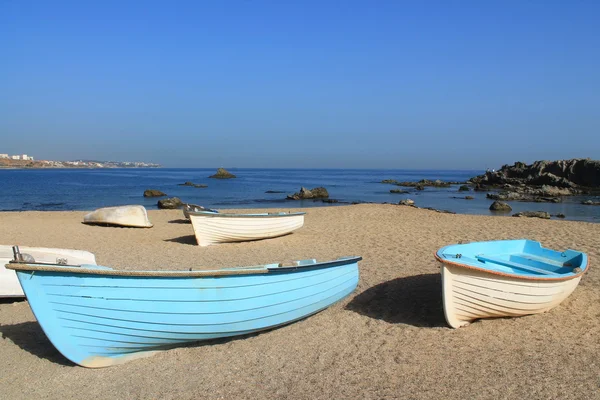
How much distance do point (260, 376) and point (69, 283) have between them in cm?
219

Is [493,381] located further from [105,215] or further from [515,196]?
[515,196]

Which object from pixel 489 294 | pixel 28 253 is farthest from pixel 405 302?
pixel 28 253

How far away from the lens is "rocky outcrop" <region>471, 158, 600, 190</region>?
44094 mm

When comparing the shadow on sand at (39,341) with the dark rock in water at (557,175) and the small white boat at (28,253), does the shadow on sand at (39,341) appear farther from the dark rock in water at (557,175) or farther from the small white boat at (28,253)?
the dark rock in water at (557,175)

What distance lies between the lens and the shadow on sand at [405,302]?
657 cm

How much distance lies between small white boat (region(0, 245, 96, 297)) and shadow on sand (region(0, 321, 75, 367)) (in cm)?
98

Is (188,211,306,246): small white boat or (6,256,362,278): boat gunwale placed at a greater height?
(6,256,362,278): boat gunwale

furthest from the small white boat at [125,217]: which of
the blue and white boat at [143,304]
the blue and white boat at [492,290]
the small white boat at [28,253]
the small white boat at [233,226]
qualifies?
the blue and white boat at [492,290]

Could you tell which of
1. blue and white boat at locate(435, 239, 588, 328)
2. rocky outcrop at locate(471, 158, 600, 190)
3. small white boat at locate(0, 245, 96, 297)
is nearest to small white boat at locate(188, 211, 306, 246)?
small white boat at locate(0, 245, 96, 297)

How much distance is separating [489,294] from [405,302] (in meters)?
1.65

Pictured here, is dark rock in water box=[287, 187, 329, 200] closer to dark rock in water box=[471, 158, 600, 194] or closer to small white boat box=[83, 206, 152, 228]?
small white boat box=[83, 206, 152, 228]

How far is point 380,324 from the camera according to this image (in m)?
6.42

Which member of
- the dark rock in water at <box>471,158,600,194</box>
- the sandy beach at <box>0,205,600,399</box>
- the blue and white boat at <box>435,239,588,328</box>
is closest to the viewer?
the sandy beach at <box>0,205,600,399</box>

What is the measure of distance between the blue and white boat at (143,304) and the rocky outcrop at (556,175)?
1625 inches
